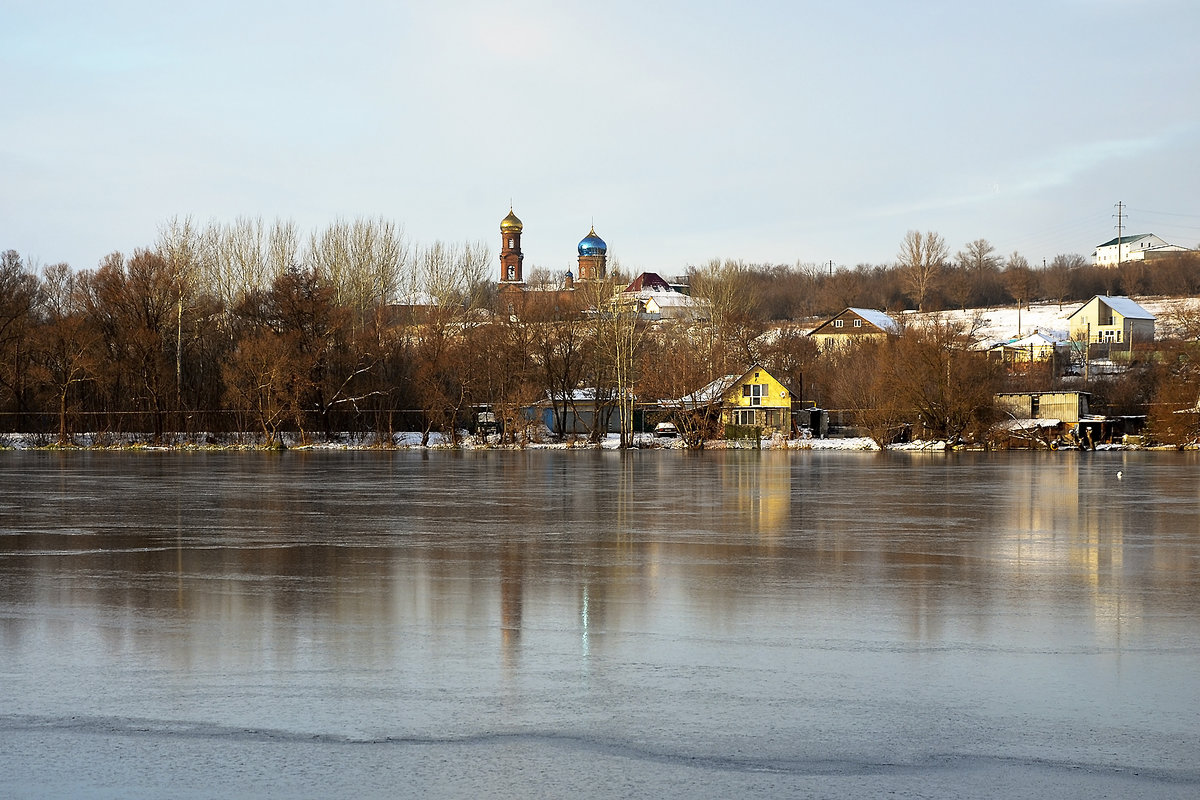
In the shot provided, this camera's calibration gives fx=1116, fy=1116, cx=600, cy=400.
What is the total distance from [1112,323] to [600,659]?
4490 inches

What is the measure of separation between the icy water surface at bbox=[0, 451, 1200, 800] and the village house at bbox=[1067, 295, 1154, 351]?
329 ft

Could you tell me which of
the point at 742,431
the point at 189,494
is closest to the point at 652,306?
the point at 742,431

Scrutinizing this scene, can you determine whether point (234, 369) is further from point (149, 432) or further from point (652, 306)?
point (652, 306)

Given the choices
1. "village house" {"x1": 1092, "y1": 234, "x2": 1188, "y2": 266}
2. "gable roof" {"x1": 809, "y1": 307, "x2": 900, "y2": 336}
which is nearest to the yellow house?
"gable roof" {"x1": 809, "y1": 307, "x2": 900, "y2": 336}

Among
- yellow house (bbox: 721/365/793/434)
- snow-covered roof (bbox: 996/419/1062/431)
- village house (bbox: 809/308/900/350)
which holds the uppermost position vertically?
village house (bbox: 809/308/900/350)

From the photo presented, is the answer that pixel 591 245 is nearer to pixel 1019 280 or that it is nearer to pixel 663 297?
pixel 663 297

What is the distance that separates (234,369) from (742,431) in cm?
2973

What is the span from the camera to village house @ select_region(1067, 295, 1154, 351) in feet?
357

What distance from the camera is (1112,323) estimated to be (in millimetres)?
109812

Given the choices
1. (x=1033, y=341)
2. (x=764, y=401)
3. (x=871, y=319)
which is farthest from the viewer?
(x=871, y=319)

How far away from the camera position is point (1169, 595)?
10.6m

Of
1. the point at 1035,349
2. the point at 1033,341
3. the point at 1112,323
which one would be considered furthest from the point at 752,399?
the point at 1112,323

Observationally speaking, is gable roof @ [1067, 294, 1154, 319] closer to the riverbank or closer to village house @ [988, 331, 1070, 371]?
village house @ [988, 331, 1070, 371]

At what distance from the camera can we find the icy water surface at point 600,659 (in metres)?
5.55
